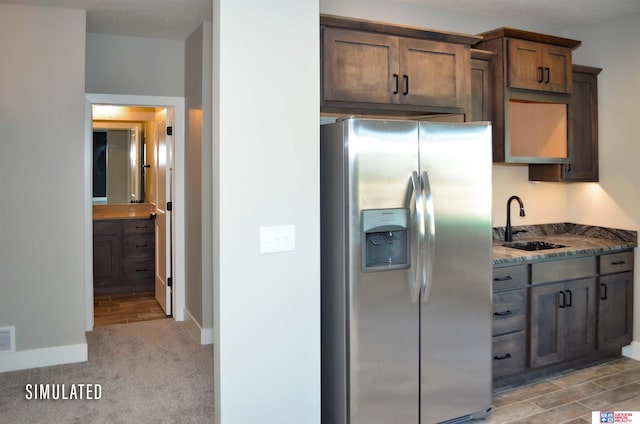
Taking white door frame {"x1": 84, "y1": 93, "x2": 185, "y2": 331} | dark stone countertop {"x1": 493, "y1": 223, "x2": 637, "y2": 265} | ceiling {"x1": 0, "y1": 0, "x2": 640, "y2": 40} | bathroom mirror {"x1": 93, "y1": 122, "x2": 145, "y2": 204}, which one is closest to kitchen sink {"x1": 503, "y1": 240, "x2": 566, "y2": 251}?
dark stone countertop {"x1": 493, "y1": 223, "x2": 637, "y2": 265}

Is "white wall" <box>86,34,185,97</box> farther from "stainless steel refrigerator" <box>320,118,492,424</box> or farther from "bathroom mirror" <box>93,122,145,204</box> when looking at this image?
"stainless steel refrigerator" <box>320,118,492,424</box>

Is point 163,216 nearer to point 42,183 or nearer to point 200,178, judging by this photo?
point 200,178

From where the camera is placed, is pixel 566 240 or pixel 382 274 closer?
pixel 382 274

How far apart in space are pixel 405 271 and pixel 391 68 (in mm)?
1295

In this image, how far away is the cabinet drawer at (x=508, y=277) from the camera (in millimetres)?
3387

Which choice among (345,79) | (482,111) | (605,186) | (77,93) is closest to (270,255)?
(345,79)

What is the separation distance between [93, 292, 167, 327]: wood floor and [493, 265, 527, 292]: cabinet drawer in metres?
3.36

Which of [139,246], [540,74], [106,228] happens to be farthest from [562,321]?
[106,228]

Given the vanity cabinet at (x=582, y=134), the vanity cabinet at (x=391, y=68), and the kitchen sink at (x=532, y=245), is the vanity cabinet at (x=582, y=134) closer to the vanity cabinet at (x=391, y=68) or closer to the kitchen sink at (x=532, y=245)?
the kitchen sink at (x=532, y=245)

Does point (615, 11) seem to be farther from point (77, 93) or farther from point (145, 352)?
point (145, 352)

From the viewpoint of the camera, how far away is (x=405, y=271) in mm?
2756

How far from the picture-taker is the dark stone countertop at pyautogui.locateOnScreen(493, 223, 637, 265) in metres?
3.57

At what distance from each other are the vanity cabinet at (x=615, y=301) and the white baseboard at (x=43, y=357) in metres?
3.90

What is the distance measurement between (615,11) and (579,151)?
107 cm
